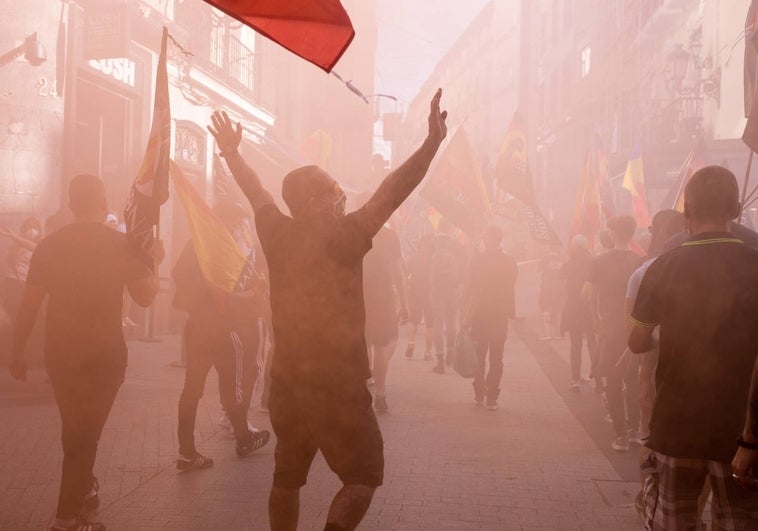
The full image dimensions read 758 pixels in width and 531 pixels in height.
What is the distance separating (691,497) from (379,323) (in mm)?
5188

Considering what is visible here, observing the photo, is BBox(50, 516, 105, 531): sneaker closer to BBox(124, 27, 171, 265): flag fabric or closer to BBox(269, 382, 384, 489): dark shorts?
BBox(124, 27, 171, 265): flag fabric

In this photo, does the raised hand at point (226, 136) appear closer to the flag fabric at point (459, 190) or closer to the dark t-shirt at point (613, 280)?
the dark t-shirt at point (613, 280)

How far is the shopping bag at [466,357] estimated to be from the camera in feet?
29.6

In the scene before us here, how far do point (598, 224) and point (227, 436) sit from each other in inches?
315

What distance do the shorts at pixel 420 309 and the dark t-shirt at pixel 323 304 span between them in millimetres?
8980

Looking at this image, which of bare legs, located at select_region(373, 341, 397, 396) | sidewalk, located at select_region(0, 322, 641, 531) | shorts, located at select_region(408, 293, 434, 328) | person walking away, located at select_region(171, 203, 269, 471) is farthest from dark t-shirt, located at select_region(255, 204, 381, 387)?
shorts, located at select_region(408, 293, 434, 328)

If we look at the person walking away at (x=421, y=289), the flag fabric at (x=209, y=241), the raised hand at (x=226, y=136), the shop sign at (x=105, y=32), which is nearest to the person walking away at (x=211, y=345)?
→ the flag fabric at (x=209, y=241)

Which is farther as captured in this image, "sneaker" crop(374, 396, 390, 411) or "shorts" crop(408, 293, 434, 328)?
"shorts" crop(408, 293, 434, 328)

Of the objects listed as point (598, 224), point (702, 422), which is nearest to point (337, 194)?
point (702, 422)

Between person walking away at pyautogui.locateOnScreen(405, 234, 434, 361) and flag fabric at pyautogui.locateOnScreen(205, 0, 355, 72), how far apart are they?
8.27 m

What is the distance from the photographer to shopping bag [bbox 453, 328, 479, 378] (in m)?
9.02

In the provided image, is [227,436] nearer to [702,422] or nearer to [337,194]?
[337,194]

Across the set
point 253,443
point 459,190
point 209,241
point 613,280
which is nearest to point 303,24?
point 209,241

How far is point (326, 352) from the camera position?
3.46 metres
